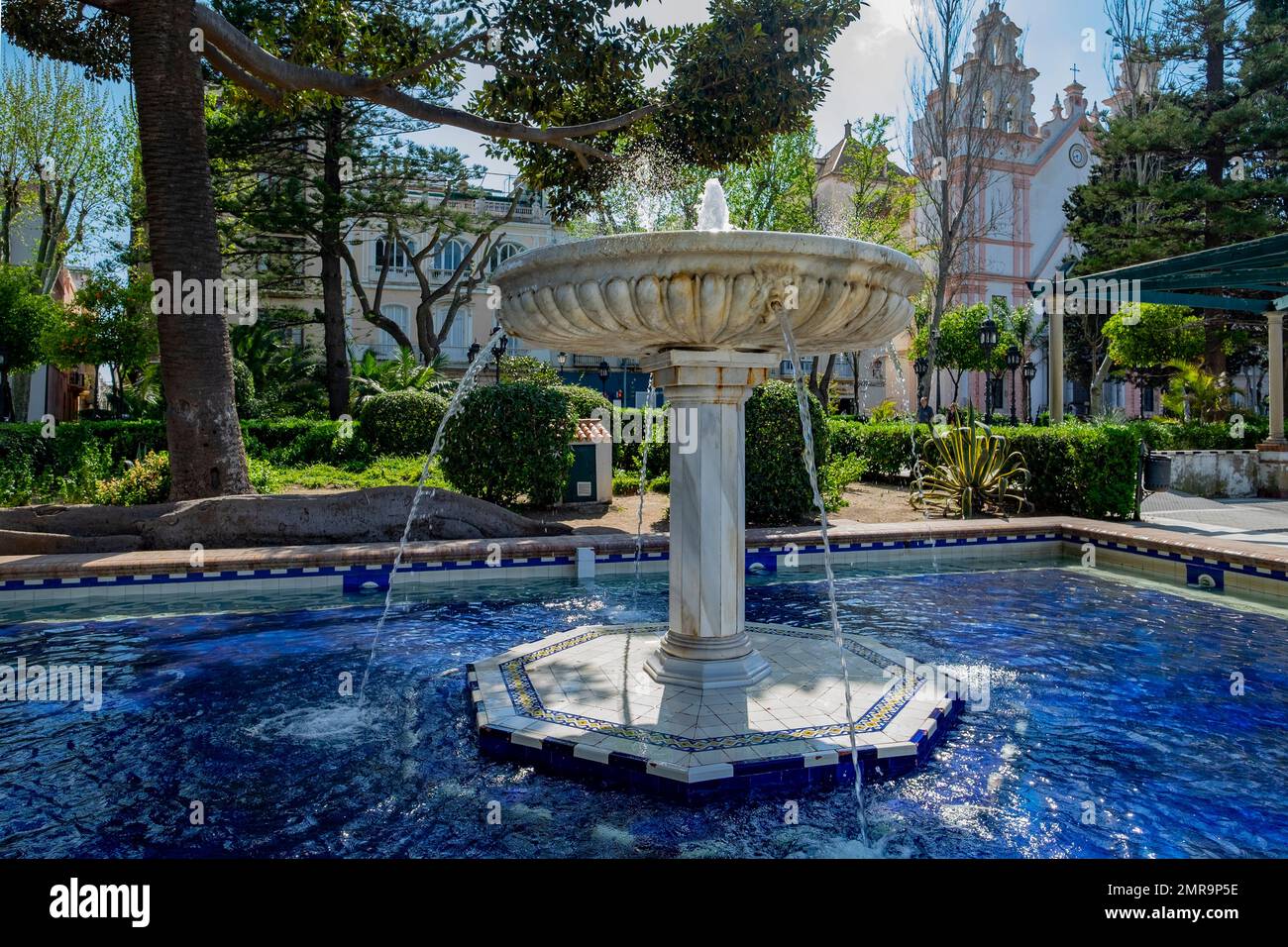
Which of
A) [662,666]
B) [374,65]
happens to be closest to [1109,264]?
[374,65]

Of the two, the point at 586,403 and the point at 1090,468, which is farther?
the point at 586,403

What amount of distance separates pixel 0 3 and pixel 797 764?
12.7 meters

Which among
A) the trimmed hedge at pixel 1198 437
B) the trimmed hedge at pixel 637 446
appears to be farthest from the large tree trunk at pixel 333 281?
the trimmed hedge at pixel 1198 437

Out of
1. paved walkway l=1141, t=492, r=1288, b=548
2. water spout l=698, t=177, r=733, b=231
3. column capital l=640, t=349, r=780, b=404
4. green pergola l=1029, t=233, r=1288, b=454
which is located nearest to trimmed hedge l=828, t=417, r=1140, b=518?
paved walkway l=1141, t=492, r=1288, b=548

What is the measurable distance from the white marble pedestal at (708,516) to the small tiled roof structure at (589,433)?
23.7 ft

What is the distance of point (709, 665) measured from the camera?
13.5ft

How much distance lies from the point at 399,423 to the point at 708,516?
1389 cm

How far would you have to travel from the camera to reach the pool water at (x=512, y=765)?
2875 mm

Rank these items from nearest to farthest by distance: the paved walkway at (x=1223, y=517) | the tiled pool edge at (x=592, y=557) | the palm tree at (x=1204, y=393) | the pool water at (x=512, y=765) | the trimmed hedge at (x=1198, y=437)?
the pool water at (x=512, y=765) → the tiled pool edge at (x=592, y=557) → the paved walkway at (x=1223, y=517) → the trimmed hedge at (x=1198, y=437) → the palm tree at (x=1204, y=393)

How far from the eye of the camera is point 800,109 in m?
10.5

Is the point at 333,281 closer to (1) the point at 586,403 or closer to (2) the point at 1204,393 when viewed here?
(1) the point at 586,403

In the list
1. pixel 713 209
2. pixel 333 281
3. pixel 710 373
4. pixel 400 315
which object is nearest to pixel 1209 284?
pixel 713 209

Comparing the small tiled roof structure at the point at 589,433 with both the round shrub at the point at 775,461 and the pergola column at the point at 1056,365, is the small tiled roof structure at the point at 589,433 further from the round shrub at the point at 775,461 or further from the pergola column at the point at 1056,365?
the pergola column at the point at 1056,365
